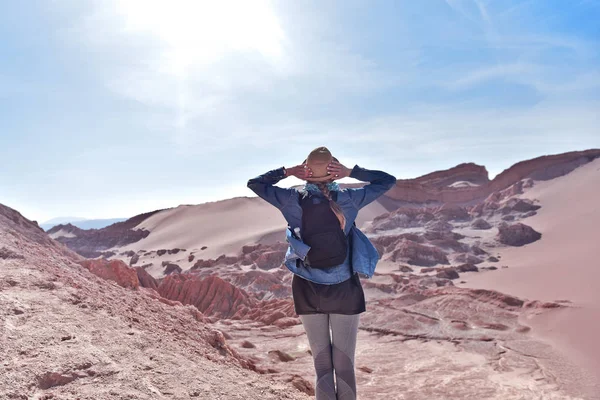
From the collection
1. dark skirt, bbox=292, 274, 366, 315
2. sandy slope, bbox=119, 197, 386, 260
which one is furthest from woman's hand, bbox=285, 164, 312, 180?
sandy slope, bbox=119, 197, 386, 260

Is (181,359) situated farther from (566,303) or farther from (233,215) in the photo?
(233,215)

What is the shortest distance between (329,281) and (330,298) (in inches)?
3.5

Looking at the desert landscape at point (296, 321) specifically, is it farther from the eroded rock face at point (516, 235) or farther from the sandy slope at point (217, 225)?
the sandy slope at point (217, 225)

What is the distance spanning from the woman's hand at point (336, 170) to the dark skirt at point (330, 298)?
1.98 ft

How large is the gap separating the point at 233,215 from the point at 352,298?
4723 centimetres

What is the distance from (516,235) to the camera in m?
24.5

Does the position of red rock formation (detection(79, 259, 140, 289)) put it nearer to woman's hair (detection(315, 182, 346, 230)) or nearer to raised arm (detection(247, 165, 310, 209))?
raised arm (detection(247, 165, 310, 209))

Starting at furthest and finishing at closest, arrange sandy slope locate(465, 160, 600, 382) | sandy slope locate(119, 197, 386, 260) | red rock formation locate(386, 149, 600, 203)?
1. red rock formation locate(386, 149, 600, 203)
2. sandy slope locate(119, 197, 386, 260)
3. sandy slope locate(465, 160, 600, 382)

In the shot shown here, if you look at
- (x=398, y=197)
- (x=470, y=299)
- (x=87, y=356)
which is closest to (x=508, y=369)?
(x=470, y=299)

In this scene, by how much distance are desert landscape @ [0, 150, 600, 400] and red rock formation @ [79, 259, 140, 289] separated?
1.2 inches

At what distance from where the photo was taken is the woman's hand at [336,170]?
2.48m

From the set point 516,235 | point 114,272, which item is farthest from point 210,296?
point 516,235

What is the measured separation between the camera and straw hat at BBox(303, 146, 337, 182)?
2449 mm

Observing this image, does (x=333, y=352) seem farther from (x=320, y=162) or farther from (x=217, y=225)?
(x=217, y=225)
